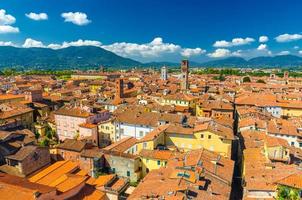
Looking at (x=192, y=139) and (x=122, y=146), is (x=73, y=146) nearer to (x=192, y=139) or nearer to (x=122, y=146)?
(x=122, y=146)

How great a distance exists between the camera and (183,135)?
4691 cm

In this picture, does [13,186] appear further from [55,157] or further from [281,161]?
[281,161]

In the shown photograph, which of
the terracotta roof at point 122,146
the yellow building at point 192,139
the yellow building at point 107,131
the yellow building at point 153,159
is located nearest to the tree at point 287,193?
the yellow building at point 192,139

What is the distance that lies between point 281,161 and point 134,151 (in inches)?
950

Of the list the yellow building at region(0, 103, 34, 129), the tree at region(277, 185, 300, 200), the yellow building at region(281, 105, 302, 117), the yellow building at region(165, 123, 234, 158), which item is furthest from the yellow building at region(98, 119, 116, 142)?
the yellow building at region(281, 105, 302, 117)

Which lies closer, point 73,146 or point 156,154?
point 156,154

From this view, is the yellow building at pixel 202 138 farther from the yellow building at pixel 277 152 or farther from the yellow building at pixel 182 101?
the yellow building at pixel 182 101

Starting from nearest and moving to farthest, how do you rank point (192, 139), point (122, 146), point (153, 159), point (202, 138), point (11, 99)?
1. point (153, 159)
2. point (202, 138)
3. point (122, 146)
4. point (192, 139)
5. point (11, 99)

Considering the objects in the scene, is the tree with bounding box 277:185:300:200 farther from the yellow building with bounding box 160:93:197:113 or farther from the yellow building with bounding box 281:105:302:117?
the yellow building with bounding box 281:105:302:117

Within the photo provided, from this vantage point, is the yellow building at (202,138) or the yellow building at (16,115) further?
the yellow building at (16,115)

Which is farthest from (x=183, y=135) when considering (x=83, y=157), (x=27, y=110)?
(x=27, y=110)

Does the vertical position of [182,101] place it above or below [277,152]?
above

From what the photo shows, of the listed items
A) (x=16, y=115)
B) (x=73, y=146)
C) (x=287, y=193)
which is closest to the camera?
(x=287, y=193)

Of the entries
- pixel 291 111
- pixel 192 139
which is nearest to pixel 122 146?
pixel 192 139
